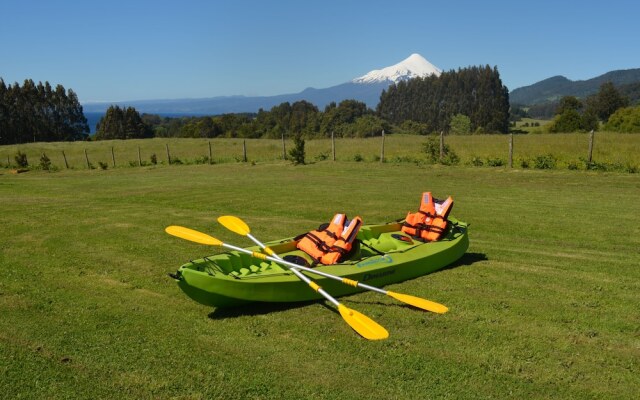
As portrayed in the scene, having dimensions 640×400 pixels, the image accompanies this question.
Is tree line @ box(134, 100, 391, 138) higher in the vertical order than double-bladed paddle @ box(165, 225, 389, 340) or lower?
higher

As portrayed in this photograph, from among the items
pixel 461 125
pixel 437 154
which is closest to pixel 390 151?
pixel 437 154

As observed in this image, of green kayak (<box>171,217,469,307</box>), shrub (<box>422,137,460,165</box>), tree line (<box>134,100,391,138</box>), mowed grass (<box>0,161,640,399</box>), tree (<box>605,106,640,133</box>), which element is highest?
tree line (<box>134,100,391,138</box>)

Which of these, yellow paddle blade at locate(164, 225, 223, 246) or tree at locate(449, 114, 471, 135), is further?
tree at locate(449, 114, 471, 135)

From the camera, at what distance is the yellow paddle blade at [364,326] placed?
21.5 ft

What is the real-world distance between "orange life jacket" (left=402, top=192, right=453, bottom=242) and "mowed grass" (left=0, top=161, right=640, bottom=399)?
35.6 inches

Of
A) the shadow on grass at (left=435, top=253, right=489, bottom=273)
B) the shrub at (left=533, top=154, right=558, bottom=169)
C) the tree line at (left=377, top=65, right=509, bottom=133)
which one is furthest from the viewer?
the tree line at (left=377, top=65, right=509, bottom=133)

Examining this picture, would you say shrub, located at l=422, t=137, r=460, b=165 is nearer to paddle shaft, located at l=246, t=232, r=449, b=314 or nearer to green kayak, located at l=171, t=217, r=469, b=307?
green kayak, located at l=171, t=217, r=469, b=307

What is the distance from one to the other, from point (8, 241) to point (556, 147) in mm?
34564

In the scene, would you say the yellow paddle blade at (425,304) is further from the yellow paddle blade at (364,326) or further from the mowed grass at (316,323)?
the yellow paddle blade at (364,326)

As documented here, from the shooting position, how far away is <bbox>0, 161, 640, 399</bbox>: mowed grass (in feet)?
19.2

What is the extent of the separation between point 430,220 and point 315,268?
11.2ft

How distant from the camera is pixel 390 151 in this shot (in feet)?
136

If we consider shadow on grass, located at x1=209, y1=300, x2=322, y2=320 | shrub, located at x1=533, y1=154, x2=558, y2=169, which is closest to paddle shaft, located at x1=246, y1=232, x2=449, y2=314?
shadow on grass, located at x1=209, y1=300, x2=322, y2=320

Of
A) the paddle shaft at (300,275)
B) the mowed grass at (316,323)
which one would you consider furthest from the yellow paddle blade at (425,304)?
the paddle shaft at (300,275)
